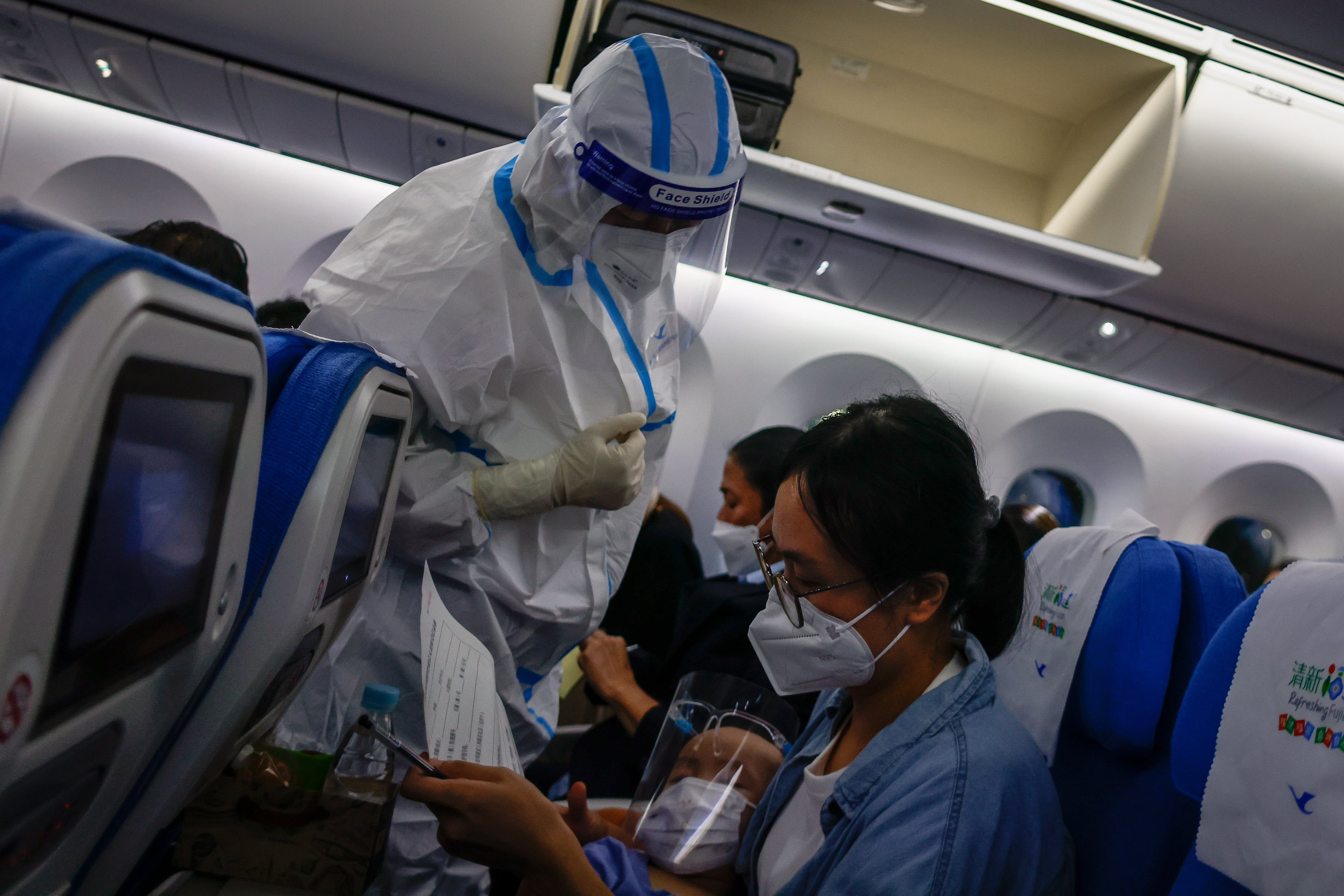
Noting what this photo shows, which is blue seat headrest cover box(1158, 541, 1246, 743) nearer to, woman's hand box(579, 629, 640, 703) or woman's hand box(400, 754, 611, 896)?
woman's hand box(400, 754, 611, 896)

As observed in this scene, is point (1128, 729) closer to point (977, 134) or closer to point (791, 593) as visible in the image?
point (791, 593)

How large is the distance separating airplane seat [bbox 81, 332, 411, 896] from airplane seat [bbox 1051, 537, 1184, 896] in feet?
4.41

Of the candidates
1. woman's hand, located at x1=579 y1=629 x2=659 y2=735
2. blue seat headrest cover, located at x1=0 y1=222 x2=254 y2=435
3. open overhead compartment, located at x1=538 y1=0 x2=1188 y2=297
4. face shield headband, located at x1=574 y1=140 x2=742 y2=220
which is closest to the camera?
blue seat headrest cover, located at x1=0 y1=222 x2=254 y2=435

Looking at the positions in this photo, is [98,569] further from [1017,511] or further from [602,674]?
[1017,511]

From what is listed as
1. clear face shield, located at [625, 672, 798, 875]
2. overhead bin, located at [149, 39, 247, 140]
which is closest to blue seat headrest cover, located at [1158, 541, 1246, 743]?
clear face shield, located at [625, 672, 798, 875]

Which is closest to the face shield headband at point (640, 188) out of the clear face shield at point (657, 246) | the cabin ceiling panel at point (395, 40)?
the clear face shield at point (657, 246)

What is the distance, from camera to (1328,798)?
1.02 metres

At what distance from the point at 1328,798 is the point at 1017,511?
2.32m

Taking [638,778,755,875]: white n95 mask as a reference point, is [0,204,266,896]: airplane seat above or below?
above

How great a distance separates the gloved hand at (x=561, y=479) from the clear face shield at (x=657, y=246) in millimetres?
234

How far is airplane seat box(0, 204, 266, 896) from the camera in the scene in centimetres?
41

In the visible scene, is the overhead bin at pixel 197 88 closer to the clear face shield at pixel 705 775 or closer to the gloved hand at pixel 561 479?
the gloved hand at pixel 561 479

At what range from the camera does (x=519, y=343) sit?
1443 millimetres

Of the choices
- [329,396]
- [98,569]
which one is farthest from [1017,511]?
[98,569]
